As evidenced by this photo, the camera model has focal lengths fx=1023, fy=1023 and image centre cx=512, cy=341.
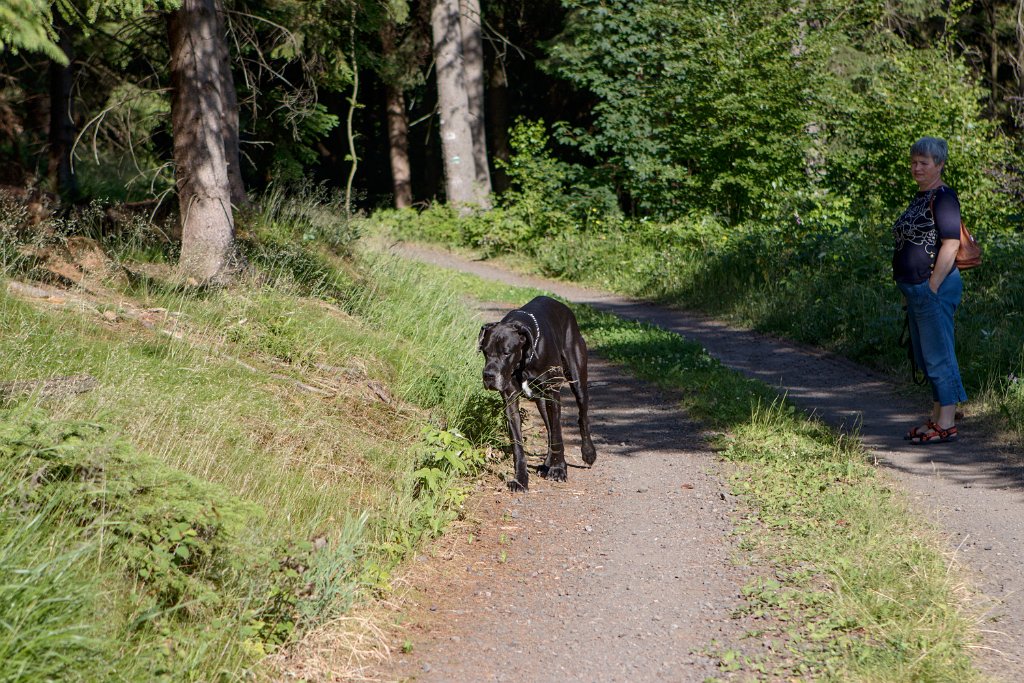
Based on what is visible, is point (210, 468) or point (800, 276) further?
point (800, 276)

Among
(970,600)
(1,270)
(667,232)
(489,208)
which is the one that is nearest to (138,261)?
(1,270)

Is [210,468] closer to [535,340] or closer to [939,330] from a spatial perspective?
[535,340]

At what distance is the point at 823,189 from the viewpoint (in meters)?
18.7

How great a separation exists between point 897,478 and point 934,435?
1200 millimetres

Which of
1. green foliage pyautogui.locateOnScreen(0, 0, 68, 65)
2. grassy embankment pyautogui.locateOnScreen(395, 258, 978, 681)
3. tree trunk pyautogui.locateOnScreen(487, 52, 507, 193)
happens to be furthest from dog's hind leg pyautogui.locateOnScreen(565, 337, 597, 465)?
tree trunk pyautogui.locateOnScreen(487, 52, 507, 193)

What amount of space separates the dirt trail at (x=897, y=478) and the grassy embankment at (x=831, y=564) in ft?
0.68

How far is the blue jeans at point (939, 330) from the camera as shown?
7.64 m

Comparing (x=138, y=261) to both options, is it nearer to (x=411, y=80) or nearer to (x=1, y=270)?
(x=1, y=270)

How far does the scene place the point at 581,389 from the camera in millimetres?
7449

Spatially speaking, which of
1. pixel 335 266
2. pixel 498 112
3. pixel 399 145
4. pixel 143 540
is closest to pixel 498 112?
pixel 498 112

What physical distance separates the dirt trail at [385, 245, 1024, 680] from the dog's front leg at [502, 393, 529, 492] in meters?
0.16

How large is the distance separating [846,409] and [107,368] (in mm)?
6170

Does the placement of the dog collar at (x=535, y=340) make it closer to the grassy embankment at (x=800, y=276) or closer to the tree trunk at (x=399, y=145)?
the grassy embankment at (x=800, y=276)

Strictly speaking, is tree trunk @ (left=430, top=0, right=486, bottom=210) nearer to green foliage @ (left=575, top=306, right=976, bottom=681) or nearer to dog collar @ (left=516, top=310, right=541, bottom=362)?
A: green foliage @ (left=575, top=306, right=976, bottom=681)
